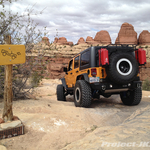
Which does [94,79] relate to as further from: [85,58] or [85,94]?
[85,58]

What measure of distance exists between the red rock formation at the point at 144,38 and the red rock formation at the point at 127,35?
1.60 meters

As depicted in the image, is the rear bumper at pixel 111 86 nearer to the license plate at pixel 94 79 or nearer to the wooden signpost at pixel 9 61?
the license plate at pixel 94 79

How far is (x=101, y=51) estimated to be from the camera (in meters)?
4.22

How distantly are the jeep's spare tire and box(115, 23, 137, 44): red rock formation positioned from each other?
40492mm

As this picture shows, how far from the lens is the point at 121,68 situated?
4.39 m

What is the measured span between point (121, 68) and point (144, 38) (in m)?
42.7

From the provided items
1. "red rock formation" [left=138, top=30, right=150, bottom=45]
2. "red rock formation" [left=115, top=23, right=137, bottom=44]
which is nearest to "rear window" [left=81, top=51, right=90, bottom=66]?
"red rock formation" [left=115, top=23, right=137, bottom=44]

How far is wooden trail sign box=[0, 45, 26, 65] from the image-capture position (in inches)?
98.0

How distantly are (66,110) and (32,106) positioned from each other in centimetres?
99

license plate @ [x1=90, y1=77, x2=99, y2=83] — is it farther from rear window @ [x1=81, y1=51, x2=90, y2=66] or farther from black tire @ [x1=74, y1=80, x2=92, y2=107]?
rear window @ [x1=81, y1=51, x2=90, y2=66]

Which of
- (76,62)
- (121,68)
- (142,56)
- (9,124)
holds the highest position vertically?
(142,56)

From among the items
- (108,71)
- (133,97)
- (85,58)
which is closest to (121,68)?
(108,71)

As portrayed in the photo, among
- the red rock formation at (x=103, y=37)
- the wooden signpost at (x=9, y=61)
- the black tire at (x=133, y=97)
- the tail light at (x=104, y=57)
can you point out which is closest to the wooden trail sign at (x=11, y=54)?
the wooden signpost at (x=9, y=61)

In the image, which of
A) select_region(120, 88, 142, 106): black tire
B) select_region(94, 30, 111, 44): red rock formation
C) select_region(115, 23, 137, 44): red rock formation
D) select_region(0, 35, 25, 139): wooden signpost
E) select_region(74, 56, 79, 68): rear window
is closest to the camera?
select_region(0, 35, 25, 139): wooden signpost
